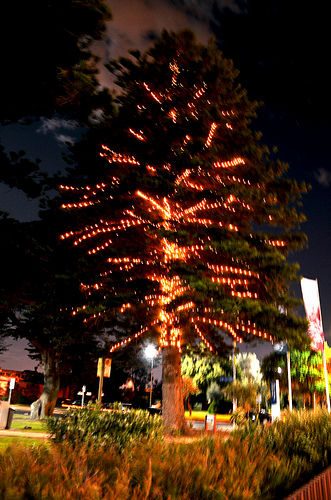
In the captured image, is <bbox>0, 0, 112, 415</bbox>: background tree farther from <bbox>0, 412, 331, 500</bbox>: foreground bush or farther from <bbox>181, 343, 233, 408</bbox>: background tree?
<bbox>181, 343, 233, 408</bbox>: background tree

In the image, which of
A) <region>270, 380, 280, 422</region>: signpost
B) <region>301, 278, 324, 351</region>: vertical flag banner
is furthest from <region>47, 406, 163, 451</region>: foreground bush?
<region>301, 278, 324, 351</region>: vertical flag banner

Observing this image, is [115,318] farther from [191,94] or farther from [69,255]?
[191,94]

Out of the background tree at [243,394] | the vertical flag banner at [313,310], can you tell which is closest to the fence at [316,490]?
the vertical flag banner at [313,310]

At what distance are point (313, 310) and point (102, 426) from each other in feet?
56.8

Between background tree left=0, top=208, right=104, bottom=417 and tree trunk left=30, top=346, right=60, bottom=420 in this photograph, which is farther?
tree trunk left=30, top=346, right=60, bottom=420

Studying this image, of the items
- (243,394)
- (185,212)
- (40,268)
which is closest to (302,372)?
(243,394)

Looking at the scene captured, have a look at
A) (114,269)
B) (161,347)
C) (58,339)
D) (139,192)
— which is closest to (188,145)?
(139,192)

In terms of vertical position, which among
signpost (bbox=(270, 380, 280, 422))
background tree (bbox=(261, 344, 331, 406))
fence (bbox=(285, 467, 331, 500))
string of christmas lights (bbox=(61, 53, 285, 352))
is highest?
string of christmas lights (bbox=(61, 53, 285, 352))

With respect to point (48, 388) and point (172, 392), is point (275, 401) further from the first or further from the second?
point (48, 388)

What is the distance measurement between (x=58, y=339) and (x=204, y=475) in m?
18.6

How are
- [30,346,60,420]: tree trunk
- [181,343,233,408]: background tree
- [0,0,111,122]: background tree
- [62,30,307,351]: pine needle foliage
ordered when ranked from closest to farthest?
[0,0,111,122]: background tree, [62,30,307,351]: pine needle foliage, [30,346,60,420]: tree trunk, [181,343,233,408]: background tree

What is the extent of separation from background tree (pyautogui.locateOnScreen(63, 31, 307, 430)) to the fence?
844cm

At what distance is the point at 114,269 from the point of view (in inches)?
655

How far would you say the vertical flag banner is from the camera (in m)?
22.1
